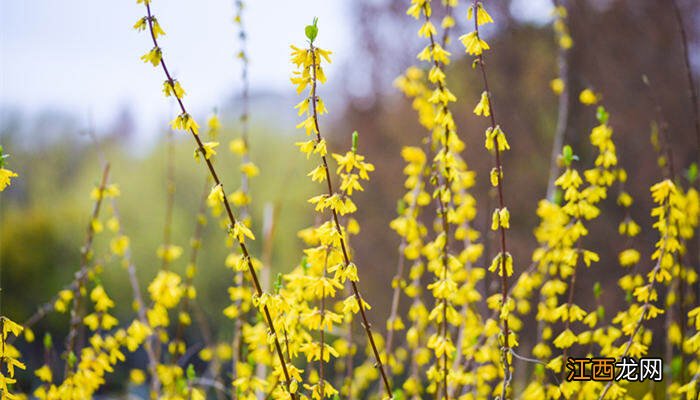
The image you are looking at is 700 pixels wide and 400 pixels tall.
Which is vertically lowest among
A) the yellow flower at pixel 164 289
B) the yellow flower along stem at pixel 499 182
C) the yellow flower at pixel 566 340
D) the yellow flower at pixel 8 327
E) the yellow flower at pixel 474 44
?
the yellow flower at pixel 8 327

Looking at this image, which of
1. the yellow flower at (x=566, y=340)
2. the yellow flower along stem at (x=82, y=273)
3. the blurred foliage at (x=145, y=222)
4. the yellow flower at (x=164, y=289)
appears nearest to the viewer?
the yellow flower at (x=566, y=340)

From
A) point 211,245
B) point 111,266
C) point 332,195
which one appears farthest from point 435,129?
point 111,266

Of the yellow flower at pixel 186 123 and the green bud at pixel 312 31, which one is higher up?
the green bud at pixel 312 31

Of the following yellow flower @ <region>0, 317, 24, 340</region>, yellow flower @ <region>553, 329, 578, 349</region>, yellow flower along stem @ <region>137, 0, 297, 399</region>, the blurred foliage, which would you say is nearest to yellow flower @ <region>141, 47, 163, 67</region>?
yellow flower along stem @ <region>137, 0, 297, 399</region>

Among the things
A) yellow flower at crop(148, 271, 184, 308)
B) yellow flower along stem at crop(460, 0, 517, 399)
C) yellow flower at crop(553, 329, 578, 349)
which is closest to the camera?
yellow flower along stem at crop(460, 0, 517, 399)

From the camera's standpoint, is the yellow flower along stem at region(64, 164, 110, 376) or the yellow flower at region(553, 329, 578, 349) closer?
the yellow flower at region(553, 329, 578, 349)

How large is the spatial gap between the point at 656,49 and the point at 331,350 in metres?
5.97

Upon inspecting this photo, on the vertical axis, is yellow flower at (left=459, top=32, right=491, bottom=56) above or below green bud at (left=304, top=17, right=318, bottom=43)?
above

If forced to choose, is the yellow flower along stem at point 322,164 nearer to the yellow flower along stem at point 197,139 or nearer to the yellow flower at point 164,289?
the yellow flower along stem at point 197,139

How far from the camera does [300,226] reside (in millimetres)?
9836

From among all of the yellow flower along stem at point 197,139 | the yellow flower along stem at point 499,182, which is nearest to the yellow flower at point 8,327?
the yellow flower along stem at point 197,139

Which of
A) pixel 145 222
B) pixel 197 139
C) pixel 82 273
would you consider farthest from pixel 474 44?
pixel 145 222

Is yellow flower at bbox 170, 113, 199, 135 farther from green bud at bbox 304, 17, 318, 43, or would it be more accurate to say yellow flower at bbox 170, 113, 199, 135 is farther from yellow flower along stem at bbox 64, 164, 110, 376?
yellow flower along stem at bbox 64, 164, 110, 376

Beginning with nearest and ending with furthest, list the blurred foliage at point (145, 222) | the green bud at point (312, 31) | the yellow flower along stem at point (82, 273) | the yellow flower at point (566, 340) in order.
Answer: the green bud at point (312, 31) < the yellow flower at point (566, 340) < the yellow flower along stem at point (82, 273) < the blurred foliage at point (145, 222)
